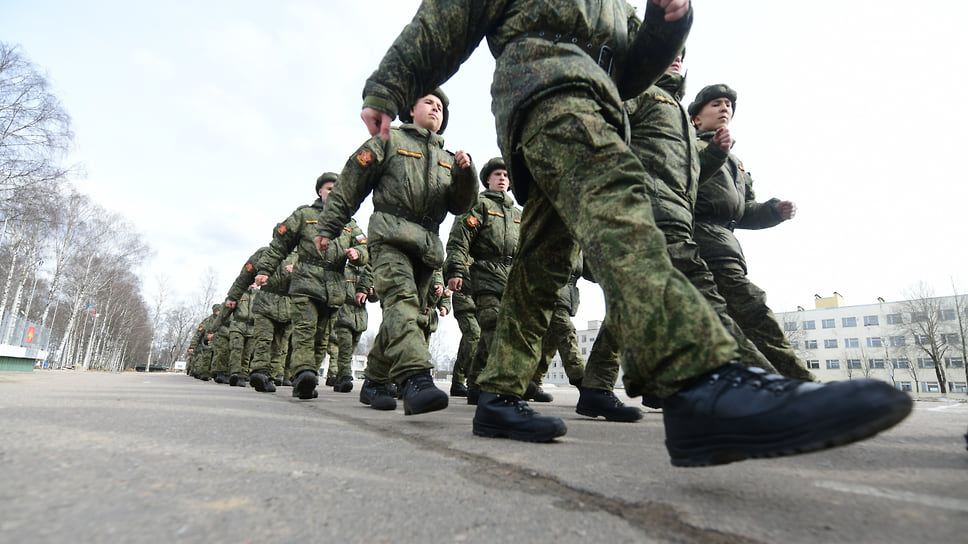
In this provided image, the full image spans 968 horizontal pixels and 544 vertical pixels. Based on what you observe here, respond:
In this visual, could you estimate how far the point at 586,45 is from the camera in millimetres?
1819

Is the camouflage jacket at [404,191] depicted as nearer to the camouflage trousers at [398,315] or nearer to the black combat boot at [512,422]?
the camouflage trousers at [398,315]

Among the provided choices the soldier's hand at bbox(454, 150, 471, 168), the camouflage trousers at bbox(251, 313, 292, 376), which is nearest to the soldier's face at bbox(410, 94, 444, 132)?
the soldier's hand at bbox(454, 150, 471, 168)

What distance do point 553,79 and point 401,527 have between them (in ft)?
4.36

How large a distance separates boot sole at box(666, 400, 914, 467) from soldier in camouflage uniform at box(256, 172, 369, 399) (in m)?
4.26

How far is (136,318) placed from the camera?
45.3 meters

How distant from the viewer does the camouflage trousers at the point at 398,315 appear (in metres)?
2.92

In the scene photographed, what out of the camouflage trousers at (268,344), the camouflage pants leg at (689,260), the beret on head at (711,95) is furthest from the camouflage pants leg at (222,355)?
the camouflage pants leg at (689,260)

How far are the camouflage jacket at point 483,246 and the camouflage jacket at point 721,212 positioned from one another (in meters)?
1.78

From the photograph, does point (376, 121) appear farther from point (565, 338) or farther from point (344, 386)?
point (344, 386)

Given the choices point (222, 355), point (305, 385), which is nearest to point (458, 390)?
point (305, 385)

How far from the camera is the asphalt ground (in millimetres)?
768

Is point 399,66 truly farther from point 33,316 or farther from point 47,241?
point 33,316

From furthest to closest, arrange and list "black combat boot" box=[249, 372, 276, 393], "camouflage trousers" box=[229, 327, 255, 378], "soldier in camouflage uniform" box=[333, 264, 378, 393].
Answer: "camouflage trousers" box=[229, 327, 255, 378] → "soldier in camouflage uniform" box=[333, 264, 378, 393] → "black combat boot" box=[249, 372, 276, 393]

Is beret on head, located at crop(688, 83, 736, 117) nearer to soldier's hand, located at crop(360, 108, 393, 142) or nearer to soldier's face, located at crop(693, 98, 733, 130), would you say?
soldier's face, located at crop(693, 98, 733, 130)
